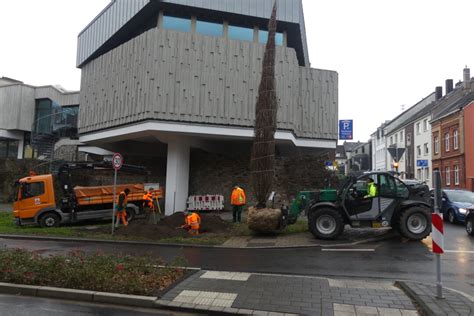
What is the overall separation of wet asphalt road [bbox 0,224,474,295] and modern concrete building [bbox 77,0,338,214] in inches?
322

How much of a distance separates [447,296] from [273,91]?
9.09 meters

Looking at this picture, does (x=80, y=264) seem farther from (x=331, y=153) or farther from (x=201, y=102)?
(x=331, y=153)

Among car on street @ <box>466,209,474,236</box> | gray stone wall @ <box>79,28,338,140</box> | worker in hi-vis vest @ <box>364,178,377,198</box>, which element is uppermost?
gray stone wall @ <box>79,28,338,140</box>

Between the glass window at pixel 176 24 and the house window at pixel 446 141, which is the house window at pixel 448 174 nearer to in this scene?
the house window at pixel 446 141

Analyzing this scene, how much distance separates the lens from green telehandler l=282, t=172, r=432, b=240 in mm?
11883

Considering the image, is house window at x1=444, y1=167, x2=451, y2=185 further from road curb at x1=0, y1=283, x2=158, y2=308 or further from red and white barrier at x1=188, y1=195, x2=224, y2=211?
road curb at x1=0, y1=283, x2=158, y2=308

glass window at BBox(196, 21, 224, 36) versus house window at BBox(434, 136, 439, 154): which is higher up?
glass window at BBox(196, 21, 224, 36)

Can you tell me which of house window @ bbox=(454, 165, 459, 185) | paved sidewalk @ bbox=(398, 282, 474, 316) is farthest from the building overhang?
house window @ bbox=(454, 165, 459, 185)

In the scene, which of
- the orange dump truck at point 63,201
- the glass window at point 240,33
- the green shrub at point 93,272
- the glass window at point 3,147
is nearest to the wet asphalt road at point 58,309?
the green shrub at point 93,272

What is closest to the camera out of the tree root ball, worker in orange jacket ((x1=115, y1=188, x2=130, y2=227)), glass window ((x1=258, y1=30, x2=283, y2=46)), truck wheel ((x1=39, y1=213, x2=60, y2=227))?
the tree root ball

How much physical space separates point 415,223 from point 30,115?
35.6 m

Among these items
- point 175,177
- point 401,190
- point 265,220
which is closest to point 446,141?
point 175,177

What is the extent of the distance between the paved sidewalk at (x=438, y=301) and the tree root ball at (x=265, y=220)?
20.4 feet

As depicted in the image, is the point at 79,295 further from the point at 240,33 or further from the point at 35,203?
the point at 240,33
